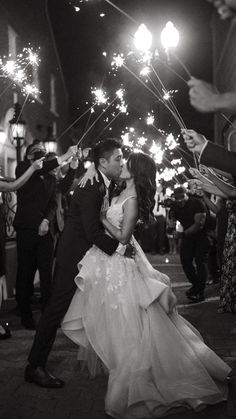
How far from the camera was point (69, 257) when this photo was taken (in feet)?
16.2

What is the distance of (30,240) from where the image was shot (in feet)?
24.5

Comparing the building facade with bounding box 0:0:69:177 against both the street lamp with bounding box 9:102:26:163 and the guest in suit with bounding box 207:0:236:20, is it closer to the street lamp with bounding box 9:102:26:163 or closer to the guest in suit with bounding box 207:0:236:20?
the street lamp with bounding box 9:102:26:163

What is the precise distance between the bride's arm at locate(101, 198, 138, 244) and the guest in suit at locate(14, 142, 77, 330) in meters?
2.67

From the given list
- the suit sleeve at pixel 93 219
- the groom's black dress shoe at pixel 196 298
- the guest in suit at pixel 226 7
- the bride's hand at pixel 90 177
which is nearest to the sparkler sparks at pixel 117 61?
the groom's black dress shoe at pixel 196 298

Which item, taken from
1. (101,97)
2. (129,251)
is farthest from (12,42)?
(129,251)

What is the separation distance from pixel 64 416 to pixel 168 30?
3.53m

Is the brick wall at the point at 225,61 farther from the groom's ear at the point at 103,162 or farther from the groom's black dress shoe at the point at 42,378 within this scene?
the groom's black dress shoe at the point at 42,378

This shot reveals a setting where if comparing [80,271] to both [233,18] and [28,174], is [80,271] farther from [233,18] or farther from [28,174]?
[233,18]

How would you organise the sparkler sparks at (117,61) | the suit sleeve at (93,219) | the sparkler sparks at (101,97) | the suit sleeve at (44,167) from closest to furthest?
the suit sleeve at (93,219) → the suit sleeve at (44,167) → the sparkler sparks at (117,61) → the sparkler sparks at (101,97)

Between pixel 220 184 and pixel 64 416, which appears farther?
pixel 220 184

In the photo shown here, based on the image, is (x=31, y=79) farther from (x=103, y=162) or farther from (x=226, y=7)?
(x=226, y=7)

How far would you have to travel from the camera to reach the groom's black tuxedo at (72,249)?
4.78m

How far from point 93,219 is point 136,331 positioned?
3.21ft

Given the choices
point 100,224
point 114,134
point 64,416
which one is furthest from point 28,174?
point 114,134
